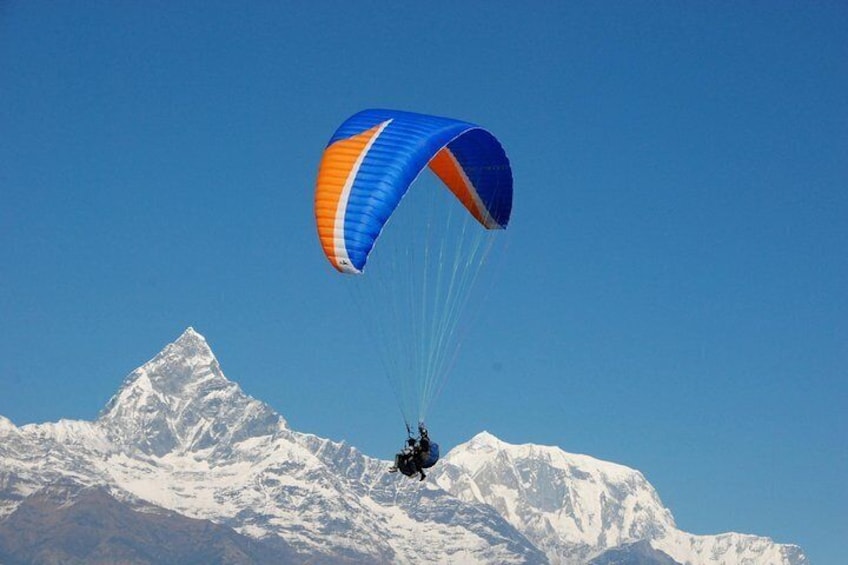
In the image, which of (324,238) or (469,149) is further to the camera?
(469,149)

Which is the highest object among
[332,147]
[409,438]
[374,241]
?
[332,147]

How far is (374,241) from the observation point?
61.3 metres

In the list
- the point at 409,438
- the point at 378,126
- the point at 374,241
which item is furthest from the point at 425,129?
the point at 409,438

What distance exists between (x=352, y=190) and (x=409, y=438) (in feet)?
34.5

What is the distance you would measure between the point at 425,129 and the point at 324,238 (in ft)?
22.2

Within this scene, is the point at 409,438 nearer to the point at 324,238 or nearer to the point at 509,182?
the point at 324,238

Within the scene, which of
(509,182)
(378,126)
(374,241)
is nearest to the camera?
(374,241)

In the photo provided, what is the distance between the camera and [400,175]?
62188 mm

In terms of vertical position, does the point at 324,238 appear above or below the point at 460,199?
below

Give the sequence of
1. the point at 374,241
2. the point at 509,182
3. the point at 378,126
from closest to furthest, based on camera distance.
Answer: the point at 374,241 < the point at 378,126 < the point at 509,182

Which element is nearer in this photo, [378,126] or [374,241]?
[374,241]

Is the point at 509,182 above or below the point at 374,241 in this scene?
above

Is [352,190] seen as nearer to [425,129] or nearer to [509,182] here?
[425,129]

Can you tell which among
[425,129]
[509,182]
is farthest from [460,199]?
[425,129]
